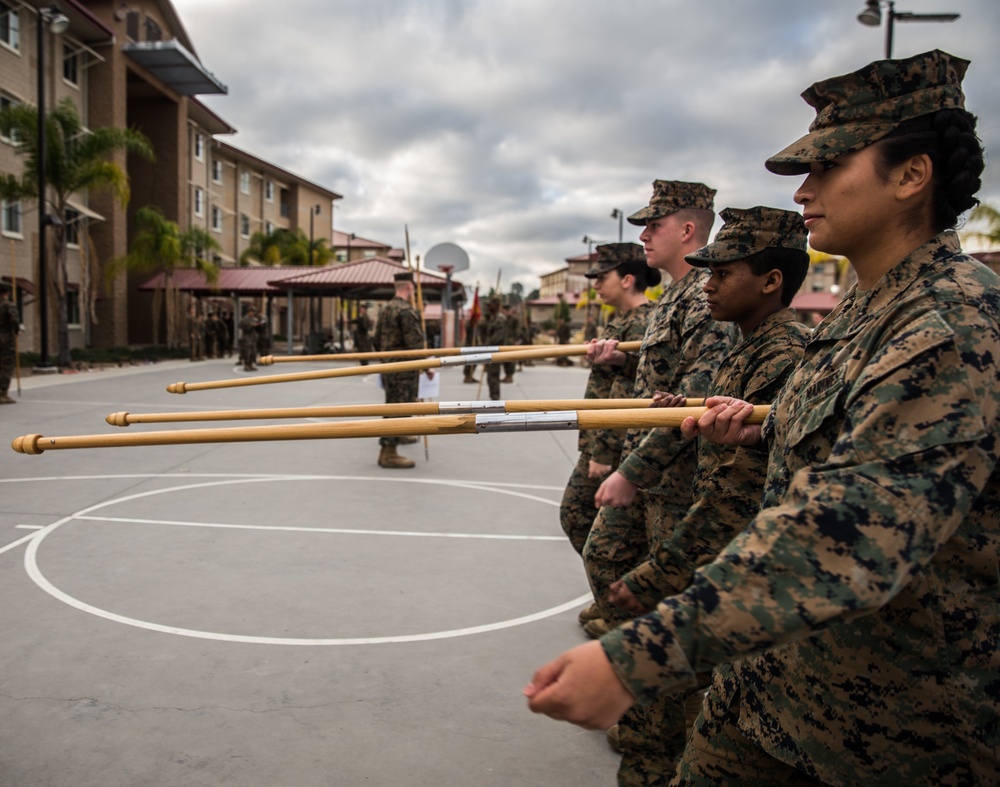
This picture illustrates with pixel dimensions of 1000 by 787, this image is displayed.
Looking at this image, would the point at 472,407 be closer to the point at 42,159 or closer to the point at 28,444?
the point at 28,444

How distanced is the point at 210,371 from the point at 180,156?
57.3ft

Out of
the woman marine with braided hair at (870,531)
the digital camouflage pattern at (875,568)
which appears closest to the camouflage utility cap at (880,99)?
the woman marine with braided hair at (870,531)

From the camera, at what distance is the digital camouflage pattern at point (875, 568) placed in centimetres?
126

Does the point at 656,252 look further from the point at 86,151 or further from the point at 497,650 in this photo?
the point at 86,151

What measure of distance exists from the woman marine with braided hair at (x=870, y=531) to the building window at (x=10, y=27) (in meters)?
29.5

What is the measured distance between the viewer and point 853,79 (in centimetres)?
167

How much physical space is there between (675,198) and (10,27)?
93.0 ft

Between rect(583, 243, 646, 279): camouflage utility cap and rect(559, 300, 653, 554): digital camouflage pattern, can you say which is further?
rect(583, 243, 646, 279): camouflage utility cap

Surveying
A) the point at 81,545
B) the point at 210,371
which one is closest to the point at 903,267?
the point at 81,545

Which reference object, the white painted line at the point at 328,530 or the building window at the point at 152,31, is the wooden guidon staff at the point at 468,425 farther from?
the building window at the point at 152,31

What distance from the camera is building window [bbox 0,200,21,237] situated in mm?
24836

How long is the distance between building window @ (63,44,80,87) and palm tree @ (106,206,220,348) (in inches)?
203

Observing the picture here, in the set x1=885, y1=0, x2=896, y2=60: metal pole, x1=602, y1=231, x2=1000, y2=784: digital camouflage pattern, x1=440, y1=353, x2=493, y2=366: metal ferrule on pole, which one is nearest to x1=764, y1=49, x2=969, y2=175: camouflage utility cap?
x1=602, y1=231, x2=1000, y2=784: digital camouflage pattern

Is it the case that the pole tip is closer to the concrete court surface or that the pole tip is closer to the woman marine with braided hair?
the concrete court surface
